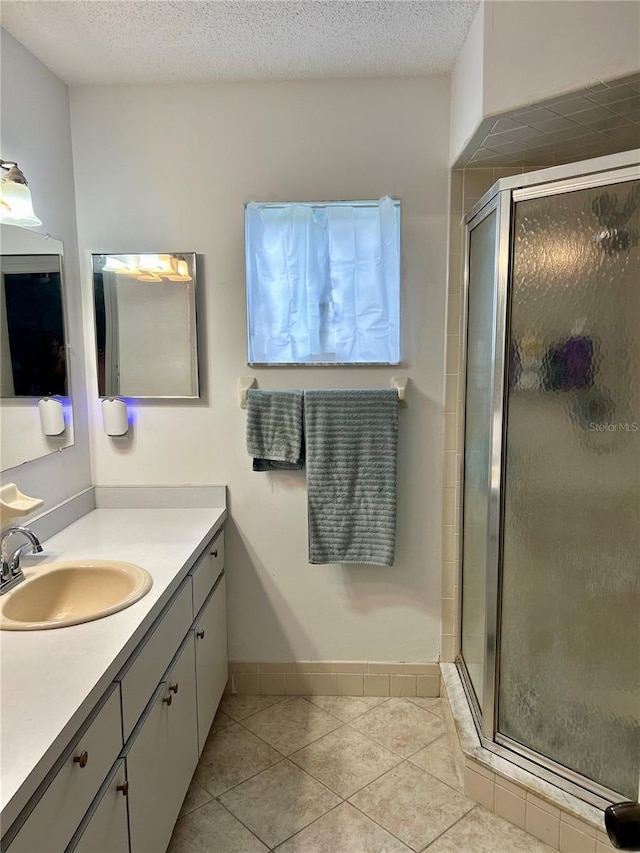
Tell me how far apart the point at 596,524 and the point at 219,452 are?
138 cm

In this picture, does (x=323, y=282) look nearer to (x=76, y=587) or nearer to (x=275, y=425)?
(x=275, y=425)

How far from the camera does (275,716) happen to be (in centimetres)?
228

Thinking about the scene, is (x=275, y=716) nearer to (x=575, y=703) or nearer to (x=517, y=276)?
(x=575, y=703)

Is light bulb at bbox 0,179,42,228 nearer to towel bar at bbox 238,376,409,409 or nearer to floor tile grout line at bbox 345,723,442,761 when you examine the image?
towel bar at bbox 238,376,409,409

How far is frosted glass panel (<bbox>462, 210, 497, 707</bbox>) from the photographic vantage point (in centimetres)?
186

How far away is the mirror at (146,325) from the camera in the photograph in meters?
2.19

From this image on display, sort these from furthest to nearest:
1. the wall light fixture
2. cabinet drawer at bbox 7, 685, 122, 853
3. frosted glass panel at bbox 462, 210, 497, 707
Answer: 1. frosted glass panel at bbox 462, 210, 497, 707
2. the wall light fixture
3. cabinet drawer at bbox 7, 685, 122, 853

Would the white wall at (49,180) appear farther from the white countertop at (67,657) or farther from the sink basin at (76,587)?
the sink basin at (76,587)

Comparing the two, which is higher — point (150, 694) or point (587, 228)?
point (587, 228)

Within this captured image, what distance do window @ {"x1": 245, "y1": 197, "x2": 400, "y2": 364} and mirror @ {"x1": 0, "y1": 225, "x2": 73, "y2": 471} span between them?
682 mm

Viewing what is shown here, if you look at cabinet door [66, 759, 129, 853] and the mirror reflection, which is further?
the mirror reflection

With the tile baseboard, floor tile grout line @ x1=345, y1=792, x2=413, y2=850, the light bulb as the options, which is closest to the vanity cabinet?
the tile baseboard

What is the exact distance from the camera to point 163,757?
1.53 m

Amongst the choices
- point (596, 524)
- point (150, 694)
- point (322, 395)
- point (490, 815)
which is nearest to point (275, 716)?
point (490, 815)
